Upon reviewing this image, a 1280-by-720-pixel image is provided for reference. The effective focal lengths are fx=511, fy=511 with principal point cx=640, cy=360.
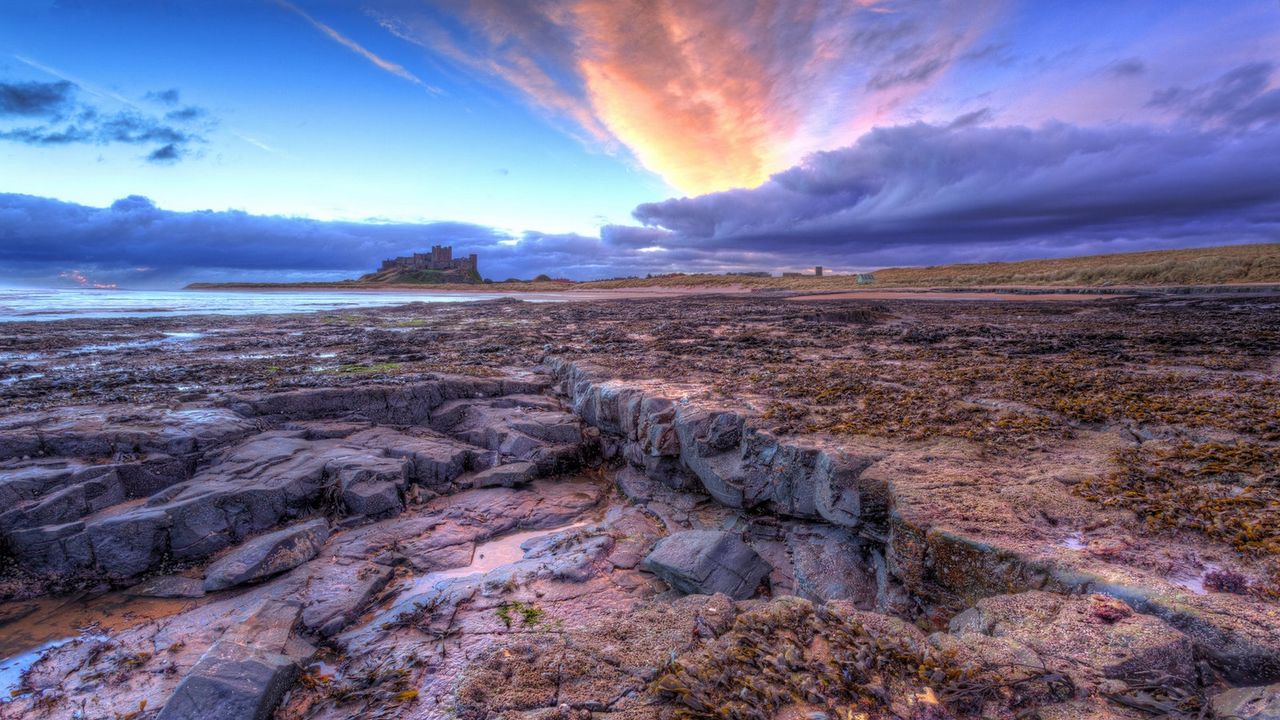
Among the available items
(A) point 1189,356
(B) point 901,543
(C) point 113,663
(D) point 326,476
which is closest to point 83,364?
(D) point 326,476

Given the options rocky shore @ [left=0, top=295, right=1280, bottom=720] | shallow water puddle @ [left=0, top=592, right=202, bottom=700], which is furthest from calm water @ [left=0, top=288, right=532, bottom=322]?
shallow water puddle @ [left=0, top=592, right=202, bottom=700]

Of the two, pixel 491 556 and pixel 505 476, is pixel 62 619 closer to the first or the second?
pixel 491 556

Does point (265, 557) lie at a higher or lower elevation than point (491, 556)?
higher

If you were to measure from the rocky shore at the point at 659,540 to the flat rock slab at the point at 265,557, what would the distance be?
3cm

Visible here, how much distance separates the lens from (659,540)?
4422 mm

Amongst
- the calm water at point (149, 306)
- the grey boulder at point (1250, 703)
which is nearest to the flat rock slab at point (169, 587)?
the grey boulder at point (1250, 703)

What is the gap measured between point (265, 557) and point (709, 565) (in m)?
3.77

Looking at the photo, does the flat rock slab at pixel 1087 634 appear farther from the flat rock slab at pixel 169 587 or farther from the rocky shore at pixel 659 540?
the flat rock slab at pixel 169 587

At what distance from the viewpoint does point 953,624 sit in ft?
9.32

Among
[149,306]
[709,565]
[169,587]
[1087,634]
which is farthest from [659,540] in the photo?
[149,306]

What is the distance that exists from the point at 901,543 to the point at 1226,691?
154cm

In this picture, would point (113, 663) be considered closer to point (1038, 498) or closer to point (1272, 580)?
point (1038, 498)

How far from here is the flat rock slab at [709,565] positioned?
152 inches

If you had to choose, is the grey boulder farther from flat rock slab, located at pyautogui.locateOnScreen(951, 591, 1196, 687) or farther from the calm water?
the calm water
